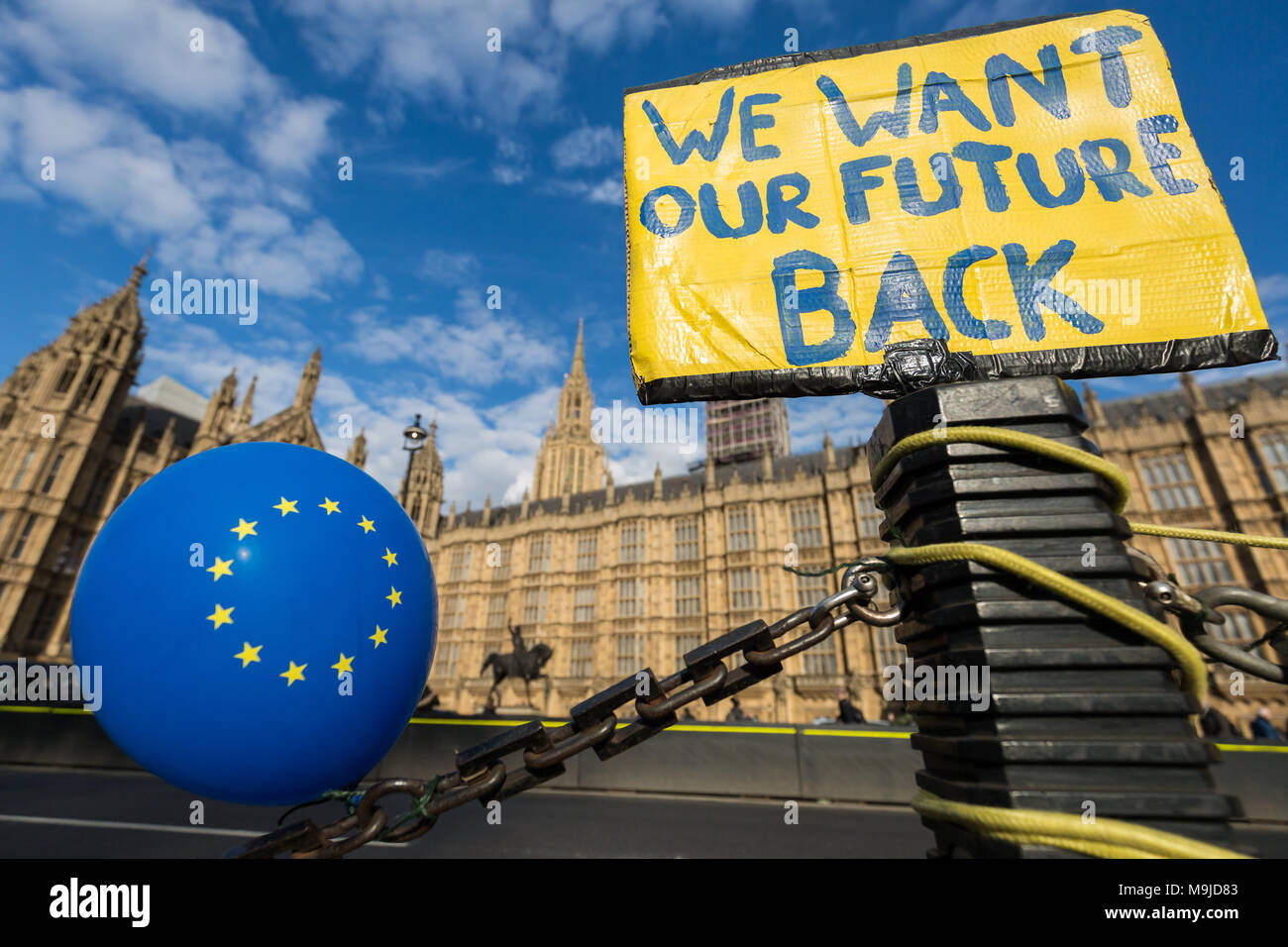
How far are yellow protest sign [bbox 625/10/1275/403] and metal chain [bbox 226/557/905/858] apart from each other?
2.47 feet

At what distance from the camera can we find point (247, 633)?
1615mm

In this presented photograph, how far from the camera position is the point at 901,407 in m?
1.60

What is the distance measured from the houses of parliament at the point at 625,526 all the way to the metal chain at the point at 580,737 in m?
22.4

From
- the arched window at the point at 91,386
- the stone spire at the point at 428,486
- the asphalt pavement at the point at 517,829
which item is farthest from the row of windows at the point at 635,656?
the arched window at the point at 91,386

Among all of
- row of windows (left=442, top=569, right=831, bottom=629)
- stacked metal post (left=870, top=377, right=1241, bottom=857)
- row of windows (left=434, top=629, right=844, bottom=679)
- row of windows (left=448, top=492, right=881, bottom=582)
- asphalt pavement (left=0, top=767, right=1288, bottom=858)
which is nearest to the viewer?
stacked metal post (left=870, top=377, right=1241, bottom=857)

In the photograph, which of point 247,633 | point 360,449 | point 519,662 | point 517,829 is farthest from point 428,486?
point 247,633

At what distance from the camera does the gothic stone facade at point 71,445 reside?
97.8ft

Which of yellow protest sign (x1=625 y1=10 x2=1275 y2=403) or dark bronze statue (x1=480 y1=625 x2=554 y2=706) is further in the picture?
dark bronze statue (x1=480 y1=625 x2=554 y2=706)

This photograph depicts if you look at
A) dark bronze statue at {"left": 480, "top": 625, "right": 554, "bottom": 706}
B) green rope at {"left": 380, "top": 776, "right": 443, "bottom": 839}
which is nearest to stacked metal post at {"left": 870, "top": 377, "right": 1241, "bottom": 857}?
green rope at {"left": 380, "top": 776, "right": 443, "bottom": 839}

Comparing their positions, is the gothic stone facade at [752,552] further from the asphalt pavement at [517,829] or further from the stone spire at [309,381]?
the asphalt pavement at [517,829]

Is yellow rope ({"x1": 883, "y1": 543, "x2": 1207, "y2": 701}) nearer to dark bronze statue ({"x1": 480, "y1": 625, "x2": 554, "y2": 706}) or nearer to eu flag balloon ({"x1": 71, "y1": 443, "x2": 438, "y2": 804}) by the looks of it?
eu flag balloon ({"x1": 71, "y1": 443, "x2": 438, "y2": 804})

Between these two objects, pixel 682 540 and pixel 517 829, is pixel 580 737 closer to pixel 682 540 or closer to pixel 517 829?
pixel 517 829

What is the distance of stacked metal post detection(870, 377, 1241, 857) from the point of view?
1162 mm
